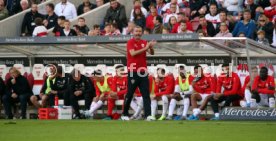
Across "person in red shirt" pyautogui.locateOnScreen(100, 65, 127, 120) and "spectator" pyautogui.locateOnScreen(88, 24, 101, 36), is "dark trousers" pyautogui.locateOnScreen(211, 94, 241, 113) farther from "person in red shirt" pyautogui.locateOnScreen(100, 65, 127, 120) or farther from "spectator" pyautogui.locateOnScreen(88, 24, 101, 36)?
"spectator" pyautogui.locateOnScreen(88, 24, 101, 36)

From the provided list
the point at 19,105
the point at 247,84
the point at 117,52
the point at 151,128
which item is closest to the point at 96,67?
the point at 117,52

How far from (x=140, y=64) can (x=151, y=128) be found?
3.66 metres

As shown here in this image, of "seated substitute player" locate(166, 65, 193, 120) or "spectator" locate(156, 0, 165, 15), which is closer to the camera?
"seated substitute player" locate(166, 65, 193, 120)

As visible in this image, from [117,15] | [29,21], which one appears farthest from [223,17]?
[29,21]

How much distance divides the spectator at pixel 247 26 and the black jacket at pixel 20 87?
622 centimetres

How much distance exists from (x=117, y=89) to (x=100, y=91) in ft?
1.81

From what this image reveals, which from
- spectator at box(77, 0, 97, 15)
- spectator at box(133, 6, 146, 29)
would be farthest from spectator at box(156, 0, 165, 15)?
spectator at box(77, 0, 97, 15)

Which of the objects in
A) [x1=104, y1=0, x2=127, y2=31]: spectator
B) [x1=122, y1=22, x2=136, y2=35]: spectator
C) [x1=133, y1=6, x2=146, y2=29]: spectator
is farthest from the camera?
[x1=104, y1=0, x2=127, y2=31]: spectator

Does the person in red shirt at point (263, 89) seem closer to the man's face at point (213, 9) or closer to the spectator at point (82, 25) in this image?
the man's face at point (213, 9)

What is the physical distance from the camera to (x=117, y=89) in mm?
27281

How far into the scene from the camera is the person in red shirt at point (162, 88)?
26203 millimetres

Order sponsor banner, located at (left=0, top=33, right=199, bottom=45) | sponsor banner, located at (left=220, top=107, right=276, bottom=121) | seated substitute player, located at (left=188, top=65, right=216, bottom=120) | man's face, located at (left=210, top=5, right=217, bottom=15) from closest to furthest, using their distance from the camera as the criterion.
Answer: sponsor banner, located at (left=220, top=107, right=276, bottom=121) < sponsor banner, located at (left=0, top=33, right=199, bottom=45) < seated substitute player, located at (left=188, top=65, right=216, bottom=120) < man's face, located at (left=210, top=5, right=217, bottom=15)

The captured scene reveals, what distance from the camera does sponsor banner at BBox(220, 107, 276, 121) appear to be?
23.0 meters

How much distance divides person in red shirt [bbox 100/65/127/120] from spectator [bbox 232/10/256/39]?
348 cm
